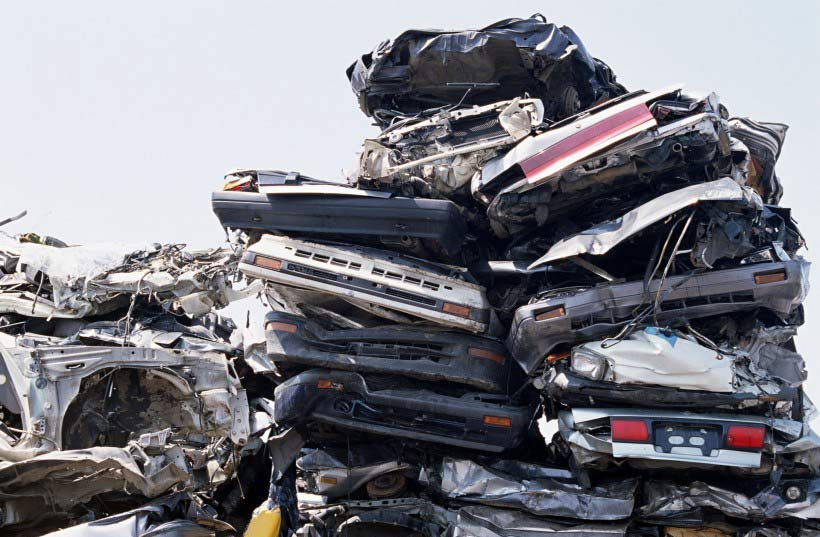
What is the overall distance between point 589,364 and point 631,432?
56 centimetres

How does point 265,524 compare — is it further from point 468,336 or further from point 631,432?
point 631,432

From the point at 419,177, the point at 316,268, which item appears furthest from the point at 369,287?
the point at 419,177

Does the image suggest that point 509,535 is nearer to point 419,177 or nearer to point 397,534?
point 397,534

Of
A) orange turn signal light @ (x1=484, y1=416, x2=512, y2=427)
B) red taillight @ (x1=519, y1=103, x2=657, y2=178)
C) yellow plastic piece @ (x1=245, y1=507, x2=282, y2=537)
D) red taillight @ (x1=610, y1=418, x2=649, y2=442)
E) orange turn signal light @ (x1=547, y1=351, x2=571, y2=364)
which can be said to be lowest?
yellow plastic piece @ (x1=245, y1=507, x2=282, y2=537)

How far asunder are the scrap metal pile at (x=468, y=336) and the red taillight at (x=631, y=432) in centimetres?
2

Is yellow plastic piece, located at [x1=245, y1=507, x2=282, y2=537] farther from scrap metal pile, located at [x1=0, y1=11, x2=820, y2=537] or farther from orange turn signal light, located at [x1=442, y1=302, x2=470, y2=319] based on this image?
orange turn signal light, located at [x1=442, y1=302, x2=470, y2=319]

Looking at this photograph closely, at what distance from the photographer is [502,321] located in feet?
26.9

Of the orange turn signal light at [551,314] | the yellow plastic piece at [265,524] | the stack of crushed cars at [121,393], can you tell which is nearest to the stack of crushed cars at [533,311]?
the orange turn signal light at [551,314]

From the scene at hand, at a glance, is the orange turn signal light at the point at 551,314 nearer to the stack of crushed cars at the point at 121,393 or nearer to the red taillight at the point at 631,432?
the red taillight at the point at 631,432

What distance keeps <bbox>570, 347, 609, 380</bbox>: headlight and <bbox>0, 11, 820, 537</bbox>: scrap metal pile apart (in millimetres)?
14

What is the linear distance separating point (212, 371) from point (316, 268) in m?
1.51

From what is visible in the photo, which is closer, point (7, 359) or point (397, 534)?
point (7, 359)

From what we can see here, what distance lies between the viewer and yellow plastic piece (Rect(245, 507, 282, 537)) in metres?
7.95

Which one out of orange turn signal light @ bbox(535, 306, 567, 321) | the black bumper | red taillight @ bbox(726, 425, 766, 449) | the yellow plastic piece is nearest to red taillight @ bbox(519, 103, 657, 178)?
orange turn signal light @ bbox(535, 306, 567, 321)
